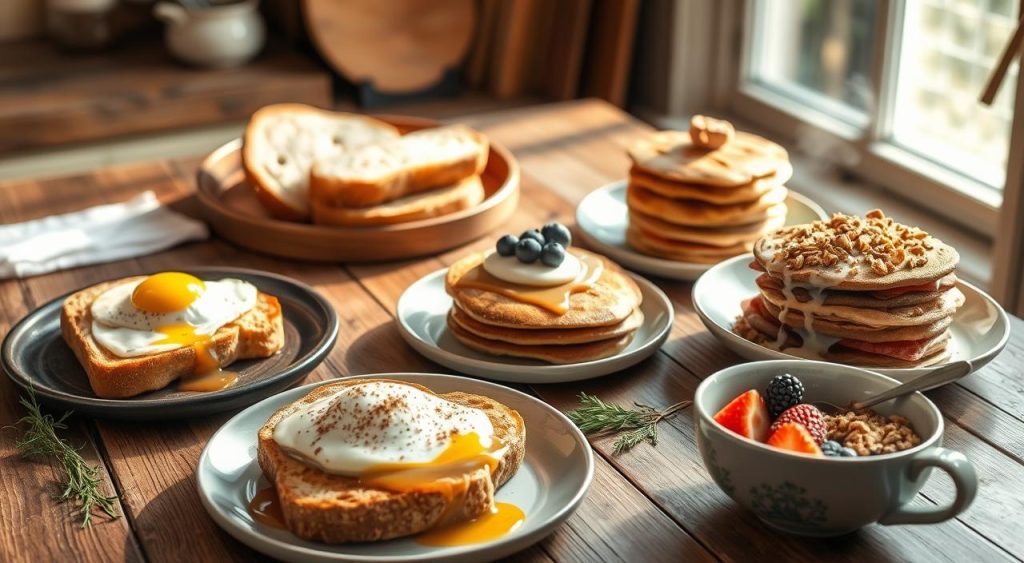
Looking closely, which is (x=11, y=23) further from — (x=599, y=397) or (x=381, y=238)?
(x=599, y=397)

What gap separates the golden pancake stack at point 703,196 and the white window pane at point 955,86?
108cm

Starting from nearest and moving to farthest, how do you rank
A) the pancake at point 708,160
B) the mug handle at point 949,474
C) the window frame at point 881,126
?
the mug handle at point 949,474, the pancake at point 708,160, the window frame at point 881,126

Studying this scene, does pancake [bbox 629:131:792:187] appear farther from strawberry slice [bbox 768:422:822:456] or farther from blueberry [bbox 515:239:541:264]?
strawberry slice [bbox 768:422:822:456]

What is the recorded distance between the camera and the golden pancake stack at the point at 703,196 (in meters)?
1.65

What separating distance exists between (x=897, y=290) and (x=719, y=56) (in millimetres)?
2236

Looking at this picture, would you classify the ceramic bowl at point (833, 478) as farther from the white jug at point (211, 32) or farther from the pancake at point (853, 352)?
the white jug at point (211, 32)

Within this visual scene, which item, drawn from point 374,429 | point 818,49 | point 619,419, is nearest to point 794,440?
point 619,419

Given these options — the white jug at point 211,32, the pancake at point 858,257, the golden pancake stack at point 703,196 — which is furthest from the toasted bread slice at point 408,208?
the white jug at point 211,32

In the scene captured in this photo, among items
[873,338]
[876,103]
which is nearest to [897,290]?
[873,338]

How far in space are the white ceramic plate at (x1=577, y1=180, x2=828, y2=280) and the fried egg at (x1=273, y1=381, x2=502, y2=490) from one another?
0.61m

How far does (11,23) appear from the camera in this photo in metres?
3.77

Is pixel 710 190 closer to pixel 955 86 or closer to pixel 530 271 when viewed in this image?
pixel 530 271

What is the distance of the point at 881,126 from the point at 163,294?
6.71ft

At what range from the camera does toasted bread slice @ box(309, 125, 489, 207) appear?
182cm
